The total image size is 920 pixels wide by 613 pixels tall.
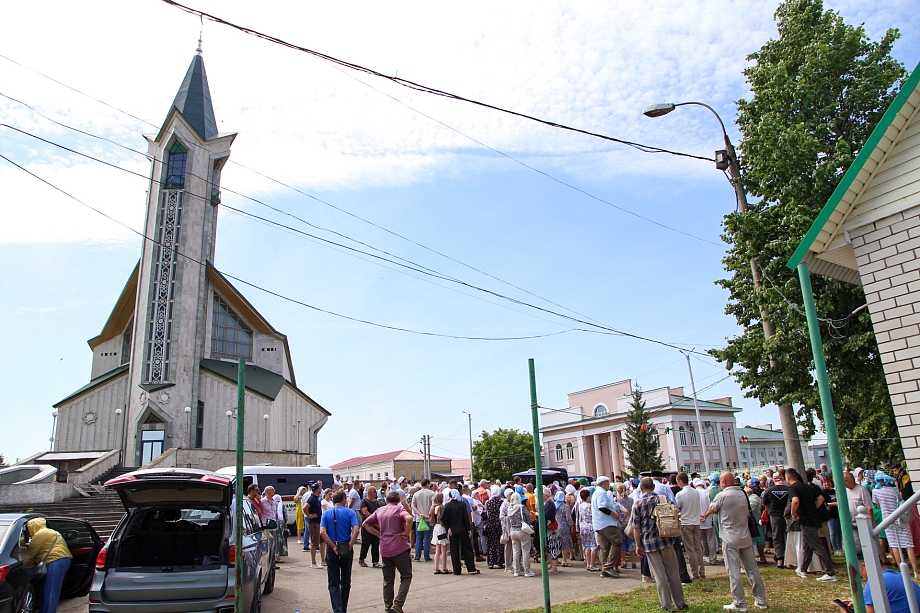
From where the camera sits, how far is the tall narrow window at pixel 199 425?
40.0m

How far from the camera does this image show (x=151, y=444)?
38062mm

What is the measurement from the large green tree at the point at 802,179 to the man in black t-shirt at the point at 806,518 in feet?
10.9

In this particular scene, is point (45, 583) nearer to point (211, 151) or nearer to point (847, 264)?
point (847, 264)

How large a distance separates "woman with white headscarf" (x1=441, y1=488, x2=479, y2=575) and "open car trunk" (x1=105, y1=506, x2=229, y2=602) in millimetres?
5449

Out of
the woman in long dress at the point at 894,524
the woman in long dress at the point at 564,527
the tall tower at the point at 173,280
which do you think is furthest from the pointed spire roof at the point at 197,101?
the woman in long dress at the point at 894,524

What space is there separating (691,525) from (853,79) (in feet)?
35.5

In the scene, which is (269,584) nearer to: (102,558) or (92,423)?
(102,558)

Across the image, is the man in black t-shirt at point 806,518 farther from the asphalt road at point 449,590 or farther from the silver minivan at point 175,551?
the silver minivan at point 175,551

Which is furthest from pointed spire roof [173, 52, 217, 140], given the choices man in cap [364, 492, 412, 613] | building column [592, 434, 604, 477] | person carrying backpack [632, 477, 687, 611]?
building column [592, 434, 604, 477]

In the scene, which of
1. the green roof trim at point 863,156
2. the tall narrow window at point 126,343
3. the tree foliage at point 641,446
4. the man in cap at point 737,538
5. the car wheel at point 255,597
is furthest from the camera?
the tree foliage at point 641,446

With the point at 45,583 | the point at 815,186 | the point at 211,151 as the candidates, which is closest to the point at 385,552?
the point at 45,583

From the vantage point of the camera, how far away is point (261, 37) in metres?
8.79

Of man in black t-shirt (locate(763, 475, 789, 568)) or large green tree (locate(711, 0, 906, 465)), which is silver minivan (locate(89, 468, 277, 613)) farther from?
large green tree (locate(711, 0, 906, 465))

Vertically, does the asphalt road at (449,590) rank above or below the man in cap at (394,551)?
below
